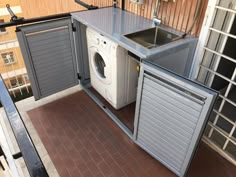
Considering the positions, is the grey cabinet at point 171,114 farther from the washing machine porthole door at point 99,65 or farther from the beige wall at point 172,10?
the washing machine porthole door at point 99,65

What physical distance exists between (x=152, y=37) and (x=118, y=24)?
436 mm

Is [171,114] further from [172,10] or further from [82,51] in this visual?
[82,51]

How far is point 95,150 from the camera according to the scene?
2.28 meters

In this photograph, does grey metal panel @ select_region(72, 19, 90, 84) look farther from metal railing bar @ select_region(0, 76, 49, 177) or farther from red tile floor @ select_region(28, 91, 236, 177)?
metal railing bar @ select_region(0, 76, 49, 177)

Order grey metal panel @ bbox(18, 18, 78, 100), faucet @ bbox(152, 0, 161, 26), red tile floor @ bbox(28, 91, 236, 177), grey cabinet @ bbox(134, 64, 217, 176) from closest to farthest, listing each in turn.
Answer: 1. grey cabinet @ bbox(134, 64, 217, 176)
2. red tile floor @ bbox(28, 91, 236, 177)
3. faucet @ bbox(152, 0, 161, 26)
4. grey metal panel @ bbox(18, 18, 78, 100)

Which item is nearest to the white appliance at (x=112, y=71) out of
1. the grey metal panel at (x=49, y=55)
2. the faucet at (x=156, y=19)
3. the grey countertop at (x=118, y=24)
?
the grey countertop at (x=118, y=24)

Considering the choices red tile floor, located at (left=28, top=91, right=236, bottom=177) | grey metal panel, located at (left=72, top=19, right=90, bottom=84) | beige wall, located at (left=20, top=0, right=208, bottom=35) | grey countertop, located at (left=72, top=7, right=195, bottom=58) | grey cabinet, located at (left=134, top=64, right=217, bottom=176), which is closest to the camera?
grey cabinet, located at (left=134, top=64, right=217, bottom=176)

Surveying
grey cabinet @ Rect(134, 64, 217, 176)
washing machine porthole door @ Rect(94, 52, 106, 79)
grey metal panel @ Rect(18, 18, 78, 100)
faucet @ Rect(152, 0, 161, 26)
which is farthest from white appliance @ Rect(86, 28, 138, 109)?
grey cabinet @ Rect(134, 64, 217, 176)

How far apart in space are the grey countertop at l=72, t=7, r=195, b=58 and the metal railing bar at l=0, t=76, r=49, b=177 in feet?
3.73

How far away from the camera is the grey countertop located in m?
1.85

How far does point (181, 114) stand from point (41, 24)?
6.22 ft

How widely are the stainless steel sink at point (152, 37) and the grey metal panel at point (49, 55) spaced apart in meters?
0.99

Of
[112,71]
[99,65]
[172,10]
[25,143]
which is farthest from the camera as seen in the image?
[99,65]

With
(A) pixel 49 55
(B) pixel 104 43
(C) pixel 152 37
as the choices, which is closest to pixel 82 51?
(A) pixel 49 55
